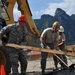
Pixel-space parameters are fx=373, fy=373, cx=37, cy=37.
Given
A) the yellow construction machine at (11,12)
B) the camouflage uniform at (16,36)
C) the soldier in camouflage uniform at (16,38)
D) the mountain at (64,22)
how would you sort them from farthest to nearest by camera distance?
the mountain at (64,22) → the yellow construction machine at (11,12) → the camouflage uniform at (16,36) → the soldier in camouflage uniform at (16,38)

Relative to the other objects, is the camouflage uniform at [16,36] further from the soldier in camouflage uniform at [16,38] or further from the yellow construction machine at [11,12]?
the yellow construction machine at [11,12]

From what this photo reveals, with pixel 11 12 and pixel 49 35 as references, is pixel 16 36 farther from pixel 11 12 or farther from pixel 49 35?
pixel 11 12

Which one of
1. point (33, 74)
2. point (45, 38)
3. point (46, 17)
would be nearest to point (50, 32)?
point (45, 38)

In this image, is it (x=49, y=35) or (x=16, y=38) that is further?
(x=49, y=35)

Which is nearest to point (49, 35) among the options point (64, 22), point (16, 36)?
point (16, 36)

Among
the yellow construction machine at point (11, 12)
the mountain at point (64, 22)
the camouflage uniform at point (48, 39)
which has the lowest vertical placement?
the mountain at point (64, 22)

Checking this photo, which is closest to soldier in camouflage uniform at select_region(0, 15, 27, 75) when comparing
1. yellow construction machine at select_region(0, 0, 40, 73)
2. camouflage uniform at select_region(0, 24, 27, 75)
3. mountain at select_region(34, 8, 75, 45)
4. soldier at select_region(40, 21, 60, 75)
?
camouflage uniform at select_region(0, 24, 27, 75)

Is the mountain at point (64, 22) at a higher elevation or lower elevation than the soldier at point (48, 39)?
lower

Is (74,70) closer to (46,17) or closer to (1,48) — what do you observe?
(1,48)

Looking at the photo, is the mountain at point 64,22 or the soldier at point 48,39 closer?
the soldier at point 48,39

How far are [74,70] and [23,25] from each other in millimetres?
1944

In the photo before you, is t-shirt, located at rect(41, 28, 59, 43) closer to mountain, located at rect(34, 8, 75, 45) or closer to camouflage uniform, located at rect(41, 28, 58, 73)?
camouflage uniform, located at rect(41, 28, 58, 73)

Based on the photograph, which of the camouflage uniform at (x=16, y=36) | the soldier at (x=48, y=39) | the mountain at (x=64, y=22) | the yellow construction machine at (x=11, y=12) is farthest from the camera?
the mountain at (x=64, y=22)

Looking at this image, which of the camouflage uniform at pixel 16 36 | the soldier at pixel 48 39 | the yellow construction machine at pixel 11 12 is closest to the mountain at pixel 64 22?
the yellow construction machine at pixel 11 12
